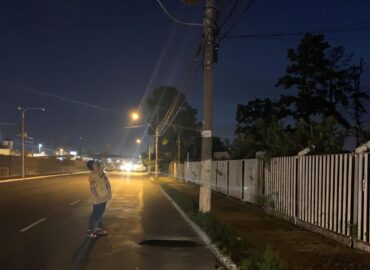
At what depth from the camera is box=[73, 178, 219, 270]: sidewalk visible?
9.38 meters

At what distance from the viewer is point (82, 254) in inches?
400

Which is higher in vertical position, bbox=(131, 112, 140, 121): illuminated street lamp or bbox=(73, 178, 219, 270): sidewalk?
bbox=(131, 112, 140, 121): illuminated street lamp

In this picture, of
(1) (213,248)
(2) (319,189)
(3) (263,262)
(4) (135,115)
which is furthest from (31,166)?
(3) (263,262)

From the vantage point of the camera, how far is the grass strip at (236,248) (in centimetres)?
828

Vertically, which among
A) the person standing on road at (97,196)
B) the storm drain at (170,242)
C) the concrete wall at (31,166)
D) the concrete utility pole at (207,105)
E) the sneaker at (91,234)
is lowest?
the concrete wall at (31,166)

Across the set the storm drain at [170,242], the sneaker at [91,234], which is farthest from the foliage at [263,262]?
the sneaker at [91,234]

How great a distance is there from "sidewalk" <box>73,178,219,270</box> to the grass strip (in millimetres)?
336

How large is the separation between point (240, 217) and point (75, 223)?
484cm

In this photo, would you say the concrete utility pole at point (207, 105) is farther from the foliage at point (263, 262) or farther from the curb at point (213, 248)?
the foliage at point (263, 262)

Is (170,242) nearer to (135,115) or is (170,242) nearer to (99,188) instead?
(99,188)

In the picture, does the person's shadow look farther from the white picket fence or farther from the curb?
the white picket fence

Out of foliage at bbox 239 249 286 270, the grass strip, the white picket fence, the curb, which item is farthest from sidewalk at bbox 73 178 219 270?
the white picket fence

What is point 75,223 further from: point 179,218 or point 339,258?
point 339,258

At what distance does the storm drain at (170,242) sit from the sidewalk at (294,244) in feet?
3.81
